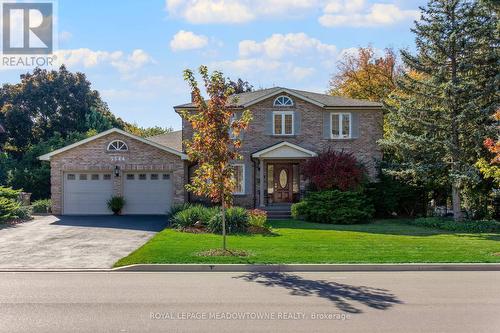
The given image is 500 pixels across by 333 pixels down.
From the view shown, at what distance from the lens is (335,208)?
2366cm

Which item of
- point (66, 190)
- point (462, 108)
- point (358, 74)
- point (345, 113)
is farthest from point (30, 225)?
point (358, 74)

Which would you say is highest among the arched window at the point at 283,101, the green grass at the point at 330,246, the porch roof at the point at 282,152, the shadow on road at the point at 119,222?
the arched window at the point at 283,101

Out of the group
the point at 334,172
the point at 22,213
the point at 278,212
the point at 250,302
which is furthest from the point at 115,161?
the point at 250,302

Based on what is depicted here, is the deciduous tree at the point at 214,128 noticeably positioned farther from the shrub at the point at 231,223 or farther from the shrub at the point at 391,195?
the shrub at the point at 391,195

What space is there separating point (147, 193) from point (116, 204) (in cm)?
166

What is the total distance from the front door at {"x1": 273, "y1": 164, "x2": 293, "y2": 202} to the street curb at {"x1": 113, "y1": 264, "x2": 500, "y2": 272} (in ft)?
53.0

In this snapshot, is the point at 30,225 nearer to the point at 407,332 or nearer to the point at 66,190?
the point at 66,190

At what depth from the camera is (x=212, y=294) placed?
932 centimetres

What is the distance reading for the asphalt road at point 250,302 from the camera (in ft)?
23.6

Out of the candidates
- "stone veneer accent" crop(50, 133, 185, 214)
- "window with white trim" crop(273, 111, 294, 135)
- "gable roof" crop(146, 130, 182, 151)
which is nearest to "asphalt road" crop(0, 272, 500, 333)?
"stone veneer accent" crop(50, 133, 185, 214)

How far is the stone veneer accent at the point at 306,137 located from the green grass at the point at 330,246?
7706mm

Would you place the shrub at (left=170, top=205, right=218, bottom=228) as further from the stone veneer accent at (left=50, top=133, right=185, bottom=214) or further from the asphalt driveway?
the stone veneer accent at (left=50, top=133, right=185, bottom=214)

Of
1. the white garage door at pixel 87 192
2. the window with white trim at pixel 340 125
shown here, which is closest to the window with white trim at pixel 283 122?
the window with white trim at pixel 340 125

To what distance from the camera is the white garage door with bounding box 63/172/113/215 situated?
85.6 feet
